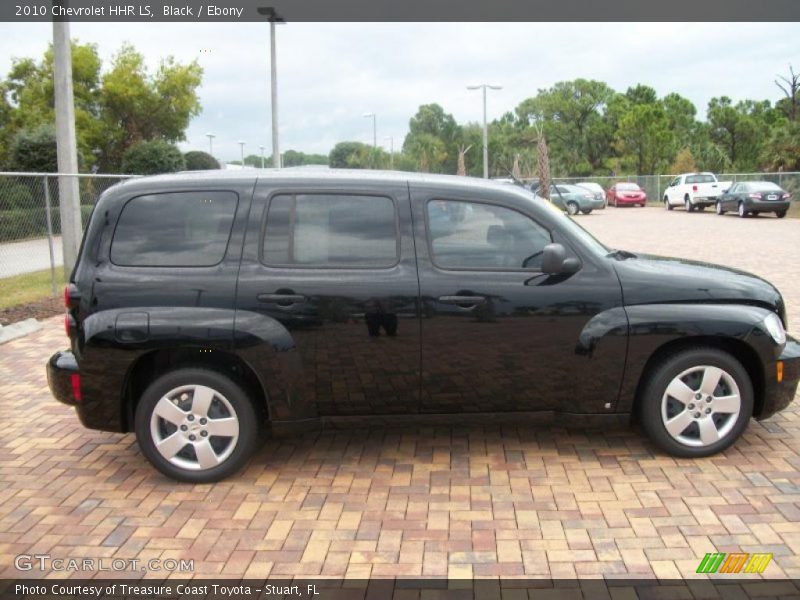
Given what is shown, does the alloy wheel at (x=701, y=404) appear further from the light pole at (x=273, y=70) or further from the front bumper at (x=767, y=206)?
the front bumper at (x=767, y=206)

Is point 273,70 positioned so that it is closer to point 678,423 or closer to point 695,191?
point 678,423

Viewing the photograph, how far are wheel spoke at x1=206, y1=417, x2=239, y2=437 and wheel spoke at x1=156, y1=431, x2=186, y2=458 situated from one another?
17cm

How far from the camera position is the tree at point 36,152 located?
81.1 ft

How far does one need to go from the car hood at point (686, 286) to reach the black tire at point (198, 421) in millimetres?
2349

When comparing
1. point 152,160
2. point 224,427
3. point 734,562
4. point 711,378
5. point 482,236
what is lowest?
point 734,562

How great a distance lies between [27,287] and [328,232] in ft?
31.1

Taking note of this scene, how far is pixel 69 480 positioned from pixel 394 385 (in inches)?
82.4

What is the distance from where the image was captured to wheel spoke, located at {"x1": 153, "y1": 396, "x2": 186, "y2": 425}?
4.21 meters

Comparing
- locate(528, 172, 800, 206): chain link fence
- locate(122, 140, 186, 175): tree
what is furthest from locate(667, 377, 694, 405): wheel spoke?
locate(528, 172, 800, 206): chain link fence

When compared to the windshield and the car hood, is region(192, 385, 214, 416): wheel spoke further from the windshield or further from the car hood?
the car hood

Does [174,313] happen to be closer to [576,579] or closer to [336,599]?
[336,599]

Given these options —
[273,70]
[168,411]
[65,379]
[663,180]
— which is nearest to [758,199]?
[663,180]

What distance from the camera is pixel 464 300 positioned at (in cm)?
Result: 426

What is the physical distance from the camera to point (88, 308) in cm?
420
